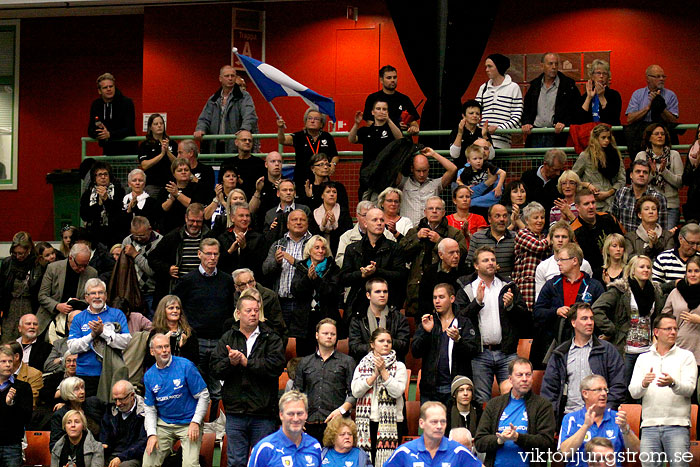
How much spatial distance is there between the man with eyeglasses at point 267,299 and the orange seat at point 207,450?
3.32ft

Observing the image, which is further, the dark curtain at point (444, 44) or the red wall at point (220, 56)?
the red wall at point (220, 56)

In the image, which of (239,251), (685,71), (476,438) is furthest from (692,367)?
(685,71)

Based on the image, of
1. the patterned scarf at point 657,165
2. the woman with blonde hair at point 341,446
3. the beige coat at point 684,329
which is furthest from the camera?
the patterned scarf at point 657,165

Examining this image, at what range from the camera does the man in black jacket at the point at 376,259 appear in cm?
1052

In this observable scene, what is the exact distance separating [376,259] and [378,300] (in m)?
0.78

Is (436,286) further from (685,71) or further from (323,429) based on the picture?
(685,71)

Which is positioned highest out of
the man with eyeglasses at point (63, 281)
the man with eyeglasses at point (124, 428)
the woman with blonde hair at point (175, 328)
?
the man with eyeglasses at point (63, 281)

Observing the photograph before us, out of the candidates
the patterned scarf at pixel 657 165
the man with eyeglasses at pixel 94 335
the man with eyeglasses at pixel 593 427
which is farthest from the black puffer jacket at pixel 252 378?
the patterned scarf at pixel 657 165

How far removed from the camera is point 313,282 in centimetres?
1074

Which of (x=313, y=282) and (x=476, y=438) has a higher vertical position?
(x=313, y=282)

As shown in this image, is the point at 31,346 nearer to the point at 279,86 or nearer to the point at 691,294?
the point at 279,86

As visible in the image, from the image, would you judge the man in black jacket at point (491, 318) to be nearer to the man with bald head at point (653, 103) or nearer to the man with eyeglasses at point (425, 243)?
the man with eyeglasses at point (425, 243)

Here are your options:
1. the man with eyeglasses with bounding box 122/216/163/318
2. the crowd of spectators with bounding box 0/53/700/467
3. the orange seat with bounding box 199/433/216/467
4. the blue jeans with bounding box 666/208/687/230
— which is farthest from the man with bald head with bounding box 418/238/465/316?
the man with eyeglasses with bounding box 122/216/163/318

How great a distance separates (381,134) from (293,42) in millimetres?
5452
